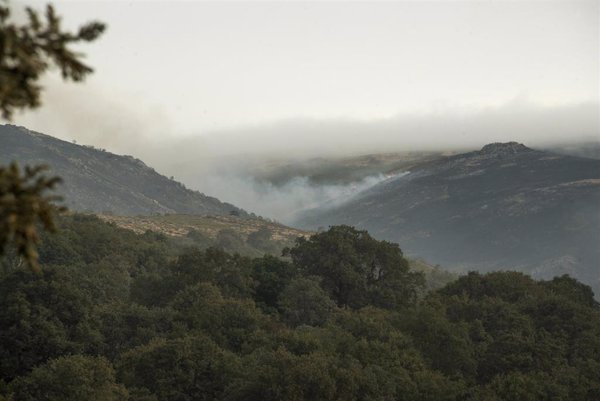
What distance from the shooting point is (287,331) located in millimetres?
85750

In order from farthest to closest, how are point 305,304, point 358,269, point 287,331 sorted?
point 358,269 < point 305,304 < point 287,331

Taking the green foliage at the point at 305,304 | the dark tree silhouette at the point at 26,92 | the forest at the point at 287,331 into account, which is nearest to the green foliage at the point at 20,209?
the dark tree silhouette at the point at 26,92

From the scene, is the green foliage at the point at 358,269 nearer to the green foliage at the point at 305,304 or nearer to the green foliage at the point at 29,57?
the green foliage at the point at 305,304

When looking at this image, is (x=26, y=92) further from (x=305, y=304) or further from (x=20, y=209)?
(x=305, y=304)

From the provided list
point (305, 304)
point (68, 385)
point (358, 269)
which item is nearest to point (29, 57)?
point (68, 385)

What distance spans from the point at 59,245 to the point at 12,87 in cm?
11933

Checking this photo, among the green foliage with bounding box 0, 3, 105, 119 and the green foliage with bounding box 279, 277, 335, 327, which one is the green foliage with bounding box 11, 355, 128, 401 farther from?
the green foliage with bounding box 0, 3, 105, 119

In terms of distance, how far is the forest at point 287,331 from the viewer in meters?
71.4

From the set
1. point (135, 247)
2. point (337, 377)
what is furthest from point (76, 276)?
point (135, 247)

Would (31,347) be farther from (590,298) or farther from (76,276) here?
(590,298)

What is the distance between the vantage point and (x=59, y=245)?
12575 cm

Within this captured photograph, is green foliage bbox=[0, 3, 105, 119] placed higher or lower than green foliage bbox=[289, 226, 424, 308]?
higher

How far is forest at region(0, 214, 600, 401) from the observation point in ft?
234

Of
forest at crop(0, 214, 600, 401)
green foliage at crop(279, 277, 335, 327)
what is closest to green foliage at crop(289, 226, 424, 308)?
forest at crop(0, 214, 600, 401)
